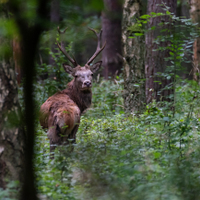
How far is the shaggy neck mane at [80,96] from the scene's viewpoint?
7.66m

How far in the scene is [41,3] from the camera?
1605 millimetres

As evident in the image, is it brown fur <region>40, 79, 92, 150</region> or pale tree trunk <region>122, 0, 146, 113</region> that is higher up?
pale tree trunk <region>122, 0, 146, 113</region>

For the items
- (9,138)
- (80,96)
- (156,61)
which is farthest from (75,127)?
(156,61)

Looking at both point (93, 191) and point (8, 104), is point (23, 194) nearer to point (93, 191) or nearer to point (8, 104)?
point (93, 191)

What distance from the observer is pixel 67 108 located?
6.29 m

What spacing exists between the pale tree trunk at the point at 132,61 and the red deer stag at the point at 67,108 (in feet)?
4.16

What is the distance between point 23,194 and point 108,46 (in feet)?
55.2

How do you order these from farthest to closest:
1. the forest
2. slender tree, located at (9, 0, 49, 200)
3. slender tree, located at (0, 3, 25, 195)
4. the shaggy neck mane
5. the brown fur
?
the shaggy neck mane → the brown fur → slender tree, located at (0, 3, 25, 195) → the forest → slender tree, located at (9, 0, 49, 200)

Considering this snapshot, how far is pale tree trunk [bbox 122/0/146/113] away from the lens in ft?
29.3

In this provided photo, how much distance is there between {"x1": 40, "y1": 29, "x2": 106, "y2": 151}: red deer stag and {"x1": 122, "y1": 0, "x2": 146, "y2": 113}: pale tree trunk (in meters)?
1.27

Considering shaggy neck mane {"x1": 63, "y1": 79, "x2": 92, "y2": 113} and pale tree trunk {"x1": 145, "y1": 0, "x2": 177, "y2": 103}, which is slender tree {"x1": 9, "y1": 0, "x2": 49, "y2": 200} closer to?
shaggy neck mane {"x1": 63, "y1": 79, "x2": 92, "y2": 113}

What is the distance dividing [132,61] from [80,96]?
224cm

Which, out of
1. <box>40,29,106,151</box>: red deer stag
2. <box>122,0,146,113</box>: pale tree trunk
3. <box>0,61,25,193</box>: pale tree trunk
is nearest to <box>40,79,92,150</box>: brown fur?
<box>40,29,106,151</box>: red deer stag

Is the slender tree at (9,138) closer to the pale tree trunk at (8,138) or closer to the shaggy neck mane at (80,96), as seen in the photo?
the pale tree trunk at (8,138)
